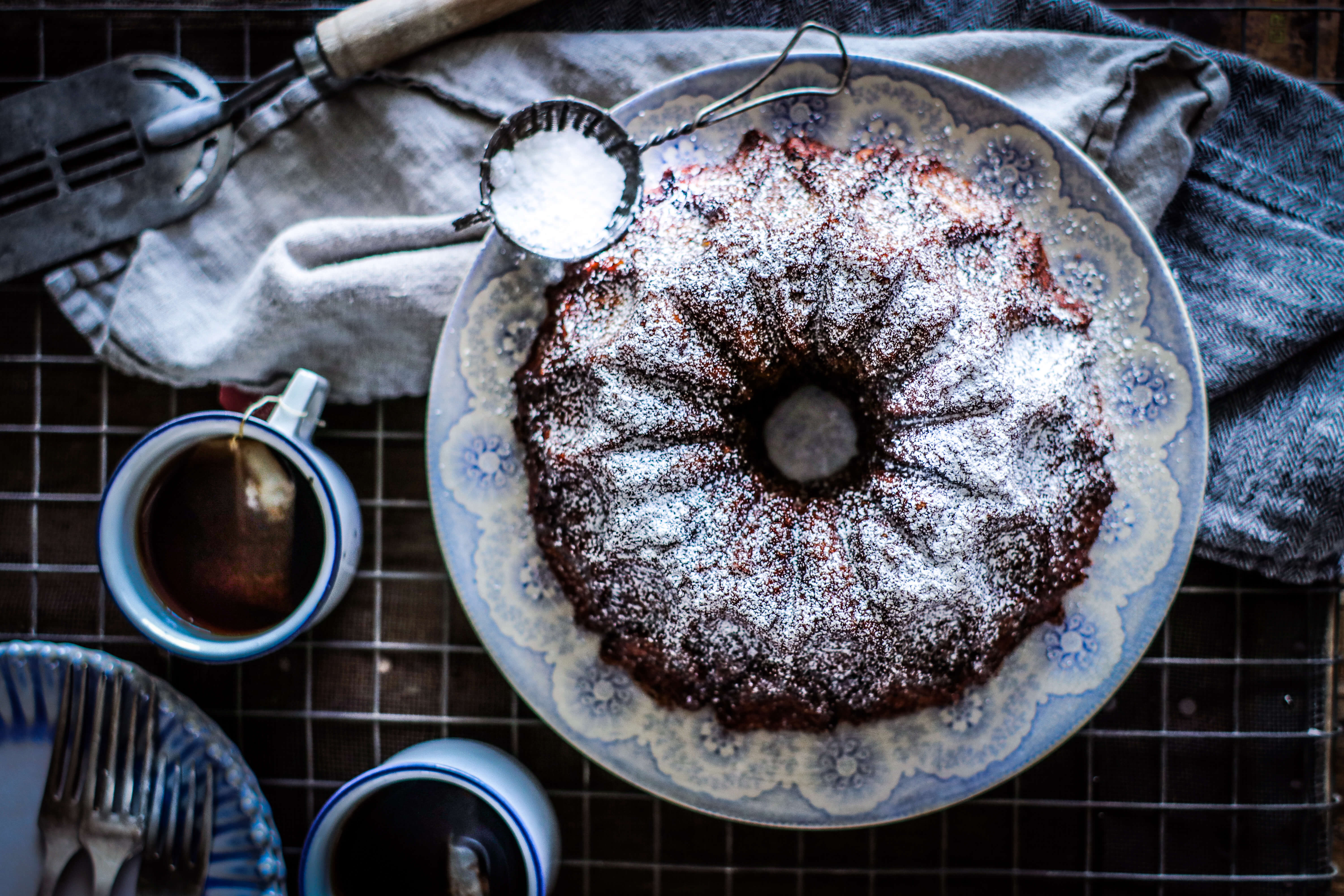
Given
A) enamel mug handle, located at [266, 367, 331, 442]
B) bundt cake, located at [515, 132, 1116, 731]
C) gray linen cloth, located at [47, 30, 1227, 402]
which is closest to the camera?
bundt cake, located at [515, 132, 1116, 731]

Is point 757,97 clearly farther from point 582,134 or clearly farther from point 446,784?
point 446,784

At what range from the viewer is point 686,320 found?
1.05 metres

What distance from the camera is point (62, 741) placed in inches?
48.9

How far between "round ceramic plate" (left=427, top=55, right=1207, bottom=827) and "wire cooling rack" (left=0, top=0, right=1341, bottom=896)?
0.24 m

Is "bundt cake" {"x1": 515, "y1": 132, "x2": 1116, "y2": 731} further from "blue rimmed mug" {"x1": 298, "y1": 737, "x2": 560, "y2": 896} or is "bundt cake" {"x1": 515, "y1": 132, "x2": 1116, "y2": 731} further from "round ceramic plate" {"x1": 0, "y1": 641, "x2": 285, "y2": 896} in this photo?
"round ceramic plate" {"x1": 0, "y1": 641, "x2": 285, "y2": 896}

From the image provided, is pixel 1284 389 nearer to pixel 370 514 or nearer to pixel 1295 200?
pixel 1295 200

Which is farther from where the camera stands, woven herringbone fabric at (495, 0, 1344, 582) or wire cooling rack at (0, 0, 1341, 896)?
wire cooling rack at (0, 0, 1341, 896)

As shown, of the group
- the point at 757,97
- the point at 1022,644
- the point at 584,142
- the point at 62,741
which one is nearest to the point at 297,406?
the point at 584,142

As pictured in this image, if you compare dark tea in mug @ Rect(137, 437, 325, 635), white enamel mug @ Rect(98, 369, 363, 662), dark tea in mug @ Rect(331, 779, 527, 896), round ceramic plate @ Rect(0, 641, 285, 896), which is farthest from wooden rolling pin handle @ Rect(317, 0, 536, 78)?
dark tea in mug @ Rect(331, 779, 527, 896)

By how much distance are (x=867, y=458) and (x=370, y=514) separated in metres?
0.79

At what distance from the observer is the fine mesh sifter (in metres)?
1.09

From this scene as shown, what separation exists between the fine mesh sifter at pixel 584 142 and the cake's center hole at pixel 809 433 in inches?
14.2

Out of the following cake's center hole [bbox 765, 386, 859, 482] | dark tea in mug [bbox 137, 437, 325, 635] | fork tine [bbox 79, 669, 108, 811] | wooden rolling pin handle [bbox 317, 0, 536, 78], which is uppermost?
wooden rolling pin handle [bbox 317, 0, 536, 78]

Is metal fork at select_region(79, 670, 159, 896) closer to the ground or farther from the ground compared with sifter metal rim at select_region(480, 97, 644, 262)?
closer to the ground
